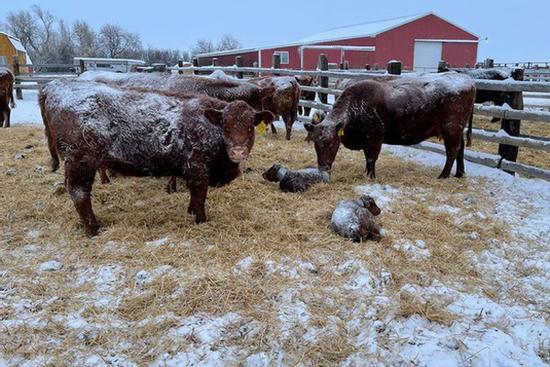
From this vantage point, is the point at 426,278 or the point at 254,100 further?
the point at 254,100

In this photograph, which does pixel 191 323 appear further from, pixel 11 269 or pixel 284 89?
pixel 284 89

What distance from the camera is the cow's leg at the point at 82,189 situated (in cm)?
402

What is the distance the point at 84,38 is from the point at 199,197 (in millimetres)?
75767

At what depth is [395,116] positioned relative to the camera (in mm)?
6055

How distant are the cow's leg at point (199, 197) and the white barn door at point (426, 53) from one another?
101ft

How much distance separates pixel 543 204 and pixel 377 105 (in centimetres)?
238

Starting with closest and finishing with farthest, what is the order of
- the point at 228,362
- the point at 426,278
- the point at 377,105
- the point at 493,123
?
the point at 228,362 < the point at 426,278 < the point at 377,105 < the point at 493,123

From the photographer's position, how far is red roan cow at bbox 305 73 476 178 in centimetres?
598

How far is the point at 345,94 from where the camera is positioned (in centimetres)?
622

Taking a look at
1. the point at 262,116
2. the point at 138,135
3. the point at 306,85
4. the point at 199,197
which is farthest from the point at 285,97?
the point at 138,135

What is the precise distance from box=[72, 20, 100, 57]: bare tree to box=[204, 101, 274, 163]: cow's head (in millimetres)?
67334

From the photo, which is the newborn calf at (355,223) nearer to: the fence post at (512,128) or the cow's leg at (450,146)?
the cow's leg at (450,146)

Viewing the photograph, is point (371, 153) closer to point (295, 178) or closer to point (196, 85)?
point (295, 178)

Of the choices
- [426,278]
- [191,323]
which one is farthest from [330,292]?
[191,323]
